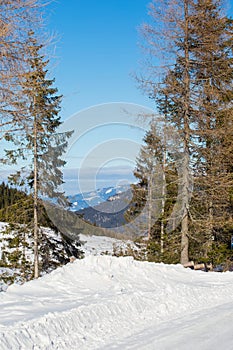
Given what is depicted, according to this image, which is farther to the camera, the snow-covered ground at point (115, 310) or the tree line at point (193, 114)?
the tree line at point (193, 114)

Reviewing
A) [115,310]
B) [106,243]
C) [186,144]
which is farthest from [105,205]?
[115,310]

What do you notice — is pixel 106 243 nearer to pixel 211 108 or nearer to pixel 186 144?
pixel 186 144

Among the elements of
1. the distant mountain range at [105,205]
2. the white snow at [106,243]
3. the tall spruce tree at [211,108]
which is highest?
the tall spruce tree at [211,108]

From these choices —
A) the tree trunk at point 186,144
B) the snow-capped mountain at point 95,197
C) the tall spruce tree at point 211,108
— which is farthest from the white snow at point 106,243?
the tall spruce tree at point 211,108

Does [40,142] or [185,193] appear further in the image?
[40,142]

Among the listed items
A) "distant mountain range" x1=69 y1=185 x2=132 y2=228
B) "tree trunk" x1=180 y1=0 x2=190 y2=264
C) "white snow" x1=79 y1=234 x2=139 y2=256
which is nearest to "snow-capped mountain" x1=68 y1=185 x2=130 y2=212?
"distant mountain range" x1=69 y1=185 x2=132 y2=228

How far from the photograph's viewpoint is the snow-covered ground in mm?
5812

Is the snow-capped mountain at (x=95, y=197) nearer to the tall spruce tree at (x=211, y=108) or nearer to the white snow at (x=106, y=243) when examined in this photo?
the white snow at (x=106, y=243)

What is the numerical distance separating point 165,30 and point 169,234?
829 centimetres

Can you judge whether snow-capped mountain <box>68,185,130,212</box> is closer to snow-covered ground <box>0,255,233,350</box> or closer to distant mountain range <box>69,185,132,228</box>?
distant mountain range <box>69,185,132,228</box>

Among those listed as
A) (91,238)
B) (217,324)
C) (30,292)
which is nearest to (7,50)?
(30,292)

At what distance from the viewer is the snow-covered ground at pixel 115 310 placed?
229 inches

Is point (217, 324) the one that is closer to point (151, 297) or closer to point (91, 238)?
point (151, 297)

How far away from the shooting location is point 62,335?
5879mm
